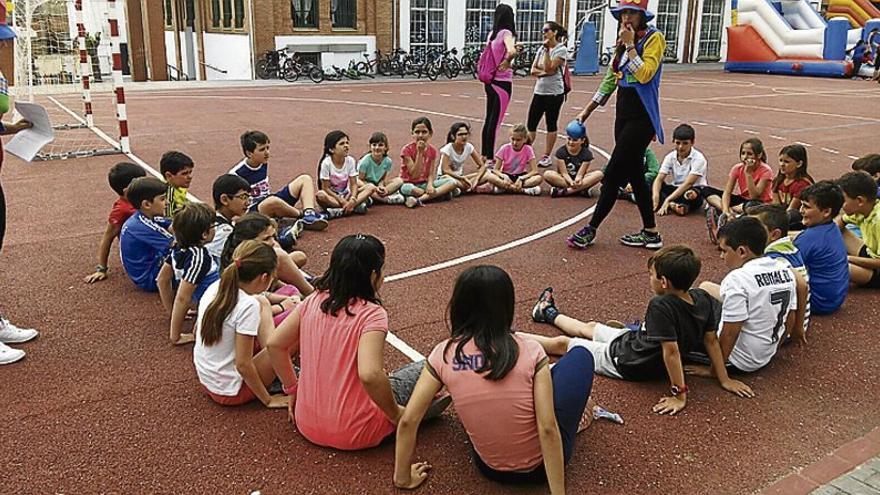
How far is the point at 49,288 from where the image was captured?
18.1 ft

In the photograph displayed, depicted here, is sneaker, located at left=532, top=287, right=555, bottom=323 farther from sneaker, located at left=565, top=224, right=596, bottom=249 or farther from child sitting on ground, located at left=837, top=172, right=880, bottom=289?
child sitting on ground, located at left=837, top=172, right=880, bottom=289

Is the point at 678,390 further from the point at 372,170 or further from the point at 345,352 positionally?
the point at 372,170

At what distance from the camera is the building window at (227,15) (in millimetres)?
27375

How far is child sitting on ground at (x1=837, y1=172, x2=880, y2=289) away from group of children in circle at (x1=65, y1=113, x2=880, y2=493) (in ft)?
0.04

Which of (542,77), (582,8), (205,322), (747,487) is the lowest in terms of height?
(747,487)

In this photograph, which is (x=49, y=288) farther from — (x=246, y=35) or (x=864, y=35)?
(x=864, y=35)

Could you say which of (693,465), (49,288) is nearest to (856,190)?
(693,465)

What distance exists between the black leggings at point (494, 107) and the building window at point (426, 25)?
20.2 m

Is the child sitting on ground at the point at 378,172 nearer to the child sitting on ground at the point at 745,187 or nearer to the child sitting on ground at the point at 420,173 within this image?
the child sitting on ground at the point at 420,173

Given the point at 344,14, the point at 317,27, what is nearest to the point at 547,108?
the point at 317,27

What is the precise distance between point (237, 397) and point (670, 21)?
3709cm

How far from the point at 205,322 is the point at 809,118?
15153 millimetres

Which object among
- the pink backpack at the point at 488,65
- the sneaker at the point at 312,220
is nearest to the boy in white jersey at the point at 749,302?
the sneaker at the point at 312,220

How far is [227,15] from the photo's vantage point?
28719mm
